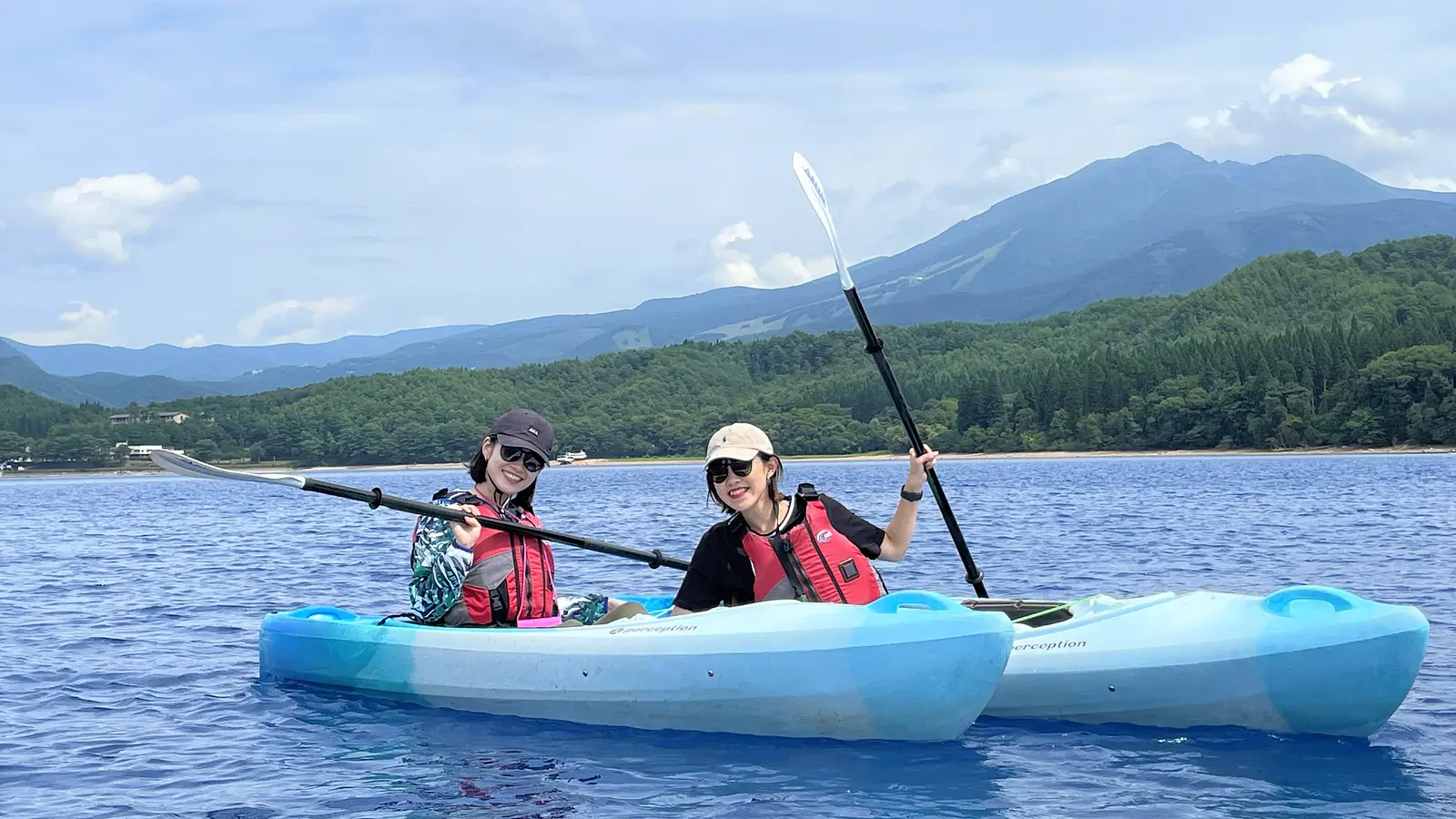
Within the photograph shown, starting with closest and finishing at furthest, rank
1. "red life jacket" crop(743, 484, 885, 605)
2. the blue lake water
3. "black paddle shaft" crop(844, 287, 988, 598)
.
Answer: the blue lake water
"red life jacket" crop(743, 484, 885, 605)
"black paddle shaft" crop(844, 287, 988, 598)

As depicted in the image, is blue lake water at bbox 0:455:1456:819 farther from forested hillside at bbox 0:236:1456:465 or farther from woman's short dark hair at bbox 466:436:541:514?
forested hillside at bbox 0:236:1456:465

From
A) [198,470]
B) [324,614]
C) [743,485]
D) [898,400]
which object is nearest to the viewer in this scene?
[743,485]

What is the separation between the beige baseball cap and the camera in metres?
7.16

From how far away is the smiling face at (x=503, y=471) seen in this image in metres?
8.09

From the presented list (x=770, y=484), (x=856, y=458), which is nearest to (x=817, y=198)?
(x=770, y=484)

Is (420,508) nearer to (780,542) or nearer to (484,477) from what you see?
(484,477)

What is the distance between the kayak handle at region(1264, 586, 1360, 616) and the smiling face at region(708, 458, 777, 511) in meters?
2.65

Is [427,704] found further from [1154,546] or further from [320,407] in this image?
[320,407]

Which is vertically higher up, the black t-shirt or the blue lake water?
the black t-shirt

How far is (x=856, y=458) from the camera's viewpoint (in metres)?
121

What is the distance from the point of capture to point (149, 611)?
15492mm

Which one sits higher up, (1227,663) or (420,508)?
(420,508)

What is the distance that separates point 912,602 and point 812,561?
599 mm

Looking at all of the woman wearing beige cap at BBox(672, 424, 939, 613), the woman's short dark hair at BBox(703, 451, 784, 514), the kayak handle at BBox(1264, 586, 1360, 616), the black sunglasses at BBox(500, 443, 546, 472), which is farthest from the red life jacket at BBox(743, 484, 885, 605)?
the kayak handle at BBox(1264, 586, 1360, 616)
